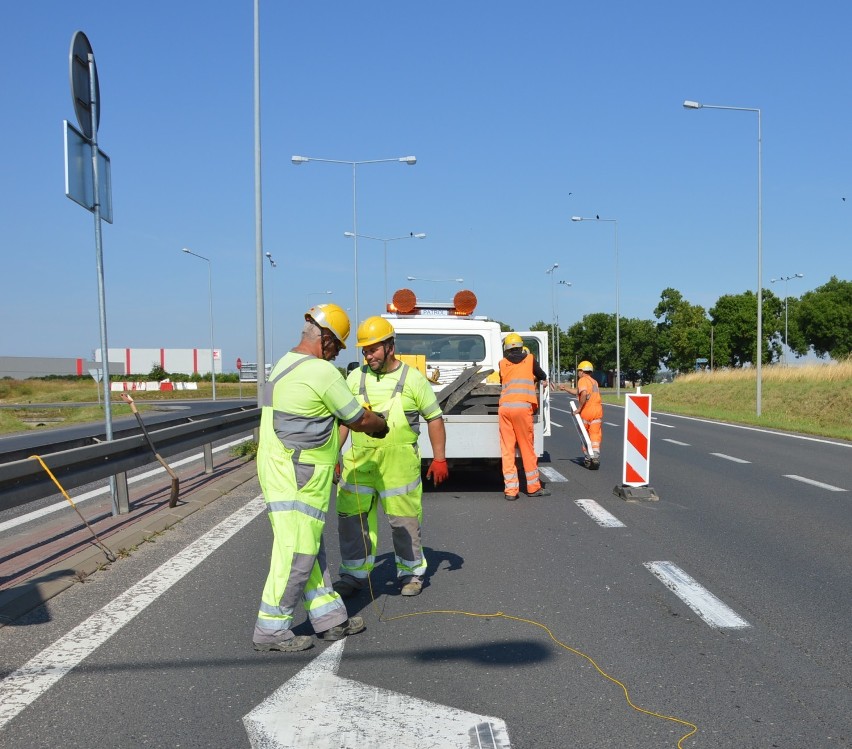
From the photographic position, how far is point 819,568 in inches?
258

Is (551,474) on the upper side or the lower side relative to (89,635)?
lower

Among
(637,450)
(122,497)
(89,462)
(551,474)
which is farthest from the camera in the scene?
(551,474)

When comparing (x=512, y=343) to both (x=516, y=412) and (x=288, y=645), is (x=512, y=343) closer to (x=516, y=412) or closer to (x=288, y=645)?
(x=516, y=412)

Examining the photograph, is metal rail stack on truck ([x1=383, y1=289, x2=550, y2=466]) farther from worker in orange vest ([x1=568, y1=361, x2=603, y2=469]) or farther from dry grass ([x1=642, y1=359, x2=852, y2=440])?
dry grass ([x1=642, y1=359, x2=852, y2=440])

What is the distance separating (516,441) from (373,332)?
15.4 feet

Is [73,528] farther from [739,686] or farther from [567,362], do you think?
[567,362]

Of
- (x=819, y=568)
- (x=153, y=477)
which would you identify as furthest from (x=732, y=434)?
(x=819, y=568)

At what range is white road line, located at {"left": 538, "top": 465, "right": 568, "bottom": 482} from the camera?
12.3 metres

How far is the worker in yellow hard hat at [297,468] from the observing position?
4.56 m

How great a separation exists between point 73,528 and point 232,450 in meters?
6.77

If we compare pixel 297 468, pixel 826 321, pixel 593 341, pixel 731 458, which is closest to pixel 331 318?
pixel 297 468

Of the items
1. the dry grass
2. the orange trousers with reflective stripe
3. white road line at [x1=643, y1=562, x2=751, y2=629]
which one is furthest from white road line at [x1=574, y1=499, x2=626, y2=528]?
the dry grass

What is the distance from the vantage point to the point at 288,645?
15.1 ft

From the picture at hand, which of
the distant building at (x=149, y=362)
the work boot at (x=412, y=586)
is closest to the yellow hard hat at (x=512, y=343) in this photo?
the work boot at (x=412, y=586)
